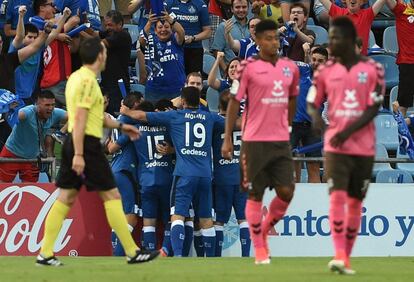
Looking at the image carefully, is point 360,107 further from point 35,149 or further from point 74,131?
point 35,149

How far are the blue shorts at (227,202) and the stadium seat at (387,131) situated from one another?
11.7 ft

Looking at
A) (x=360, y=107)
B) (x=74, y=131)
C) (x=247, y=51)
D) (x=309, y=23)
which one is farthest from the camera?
(x=309, y=23)

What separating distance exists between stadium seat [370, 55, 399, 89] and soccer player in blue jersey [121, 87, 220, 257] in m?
5.71

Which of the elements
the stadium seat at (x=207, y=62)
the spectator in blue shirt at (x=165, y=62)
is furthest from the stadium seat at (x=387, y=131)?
the spectator in blue shirt at (x=165, y=62)

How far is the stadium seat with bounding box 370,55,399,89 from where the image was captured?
71.3 ft

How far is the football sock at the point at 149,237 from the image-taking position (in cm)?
1714

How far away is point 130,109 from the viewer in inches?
680

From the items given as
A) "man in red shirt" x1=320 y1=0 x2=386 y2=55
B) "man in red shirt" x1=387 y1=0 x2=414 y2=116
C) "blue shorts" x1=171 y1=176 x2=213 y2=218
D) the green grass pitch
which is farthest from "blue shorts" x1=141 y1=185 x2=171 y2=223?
"man in red shirt" x1=387 y1=0 x2=414 y2=116

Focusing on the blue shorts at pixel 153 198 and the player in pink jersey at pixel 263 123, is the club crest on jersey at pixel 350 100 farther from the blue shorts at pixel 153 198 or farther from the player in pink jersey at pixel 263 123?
the blue shorts at pixel 153 198

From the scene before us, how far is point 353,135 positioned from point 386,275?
57.4 inches

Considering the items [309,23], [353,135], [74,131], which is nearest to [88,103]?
[74,131]

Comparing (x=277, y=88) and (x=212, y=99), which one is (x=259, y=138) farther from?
(x=212, y=99)

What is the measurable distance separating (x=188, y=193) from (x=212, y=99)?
3.77 meters

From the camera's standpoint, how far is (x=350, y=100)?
1117 cm
